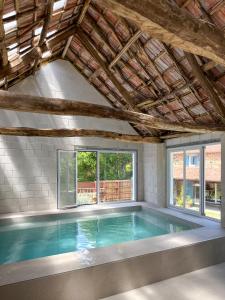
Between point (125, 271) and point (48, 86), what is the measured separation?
19.7ft

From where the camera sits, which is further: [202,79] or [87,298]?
[202,79]

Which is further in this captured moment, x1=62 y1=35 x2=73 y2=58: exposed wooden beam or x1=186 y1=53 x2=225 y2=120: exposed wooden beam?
x1=62 y1=35 x2=73 y2=58: exposed wooden beam

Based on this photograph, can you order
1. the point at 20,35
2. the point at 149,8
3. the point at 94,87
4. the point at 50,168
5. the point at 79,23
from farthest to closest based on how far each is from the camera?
the point at 94,87 < the point at 50,168 < the point at 79,23 < the point at 20,35 < the point at 149,8

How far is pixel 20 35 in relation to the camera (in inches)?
163

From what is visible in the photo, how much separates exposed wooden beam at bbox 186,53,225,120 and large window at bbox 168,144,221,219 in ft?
5.86

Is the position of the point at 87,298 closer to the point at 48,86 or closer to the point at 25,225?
the point at 25,225

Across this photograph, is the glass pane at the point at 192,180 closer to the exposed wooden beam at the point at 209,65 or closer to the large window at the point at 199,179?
the large window at the point at 199,179

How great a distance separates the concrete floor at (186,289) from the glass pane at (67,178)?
4.51 m

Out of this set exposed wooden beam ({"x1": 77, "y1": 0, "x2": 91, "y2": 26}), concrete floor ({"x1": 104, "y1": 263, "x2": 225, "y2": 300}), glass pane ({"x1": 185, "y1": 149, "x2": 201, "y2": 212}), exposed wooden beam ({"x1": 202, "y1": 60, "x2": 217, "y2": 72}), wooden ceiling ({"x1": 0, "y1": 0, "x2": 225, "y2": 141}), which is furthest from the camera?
glass pane ({"x1": 185, "y1": 149, "x2": 201, "y2": 212})

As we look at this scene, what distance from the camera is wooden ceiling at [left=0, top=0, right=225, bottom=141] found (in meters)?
3.45

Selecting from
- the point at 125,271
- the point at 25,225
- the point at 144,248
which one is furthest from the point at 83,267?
the point at 25,225

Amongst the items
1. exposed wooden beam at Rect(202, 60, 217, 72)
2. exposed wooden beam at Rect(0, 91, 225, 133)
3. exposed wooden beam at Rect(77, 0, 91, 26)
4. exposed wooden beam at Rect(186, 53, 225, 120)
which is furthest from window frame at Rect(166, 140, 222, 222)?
exposed wooden beam at Rect(77, 0, 91, 26)

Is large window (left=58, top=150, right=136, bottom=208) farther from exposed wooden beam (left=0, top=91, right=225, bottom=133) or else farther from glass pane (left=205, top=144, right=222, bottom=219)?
exposed wooden beam (left=0, top=91, right=225, bottom=133)

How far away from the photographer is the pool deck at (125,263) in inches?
112
